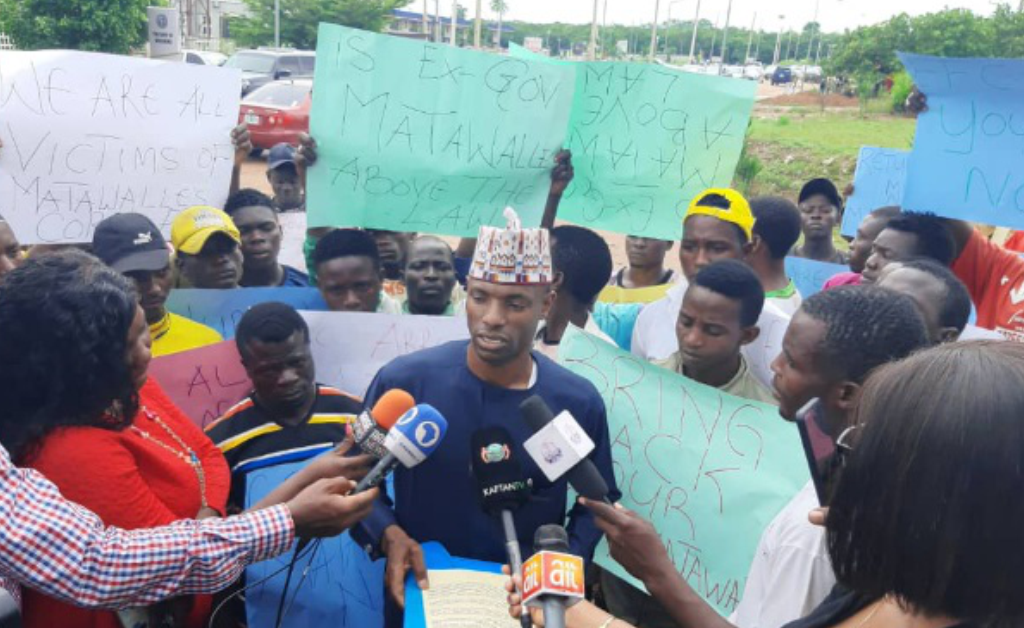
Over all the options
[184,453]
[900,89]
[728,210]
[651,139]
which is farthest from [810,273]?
[900,89]

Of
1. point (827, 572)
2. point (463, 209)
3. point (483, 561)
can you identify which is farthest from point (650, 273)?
point (827, 572)

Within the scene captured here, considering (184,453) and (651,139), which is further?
(651,139)

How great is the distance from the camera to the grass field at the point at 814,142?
22703 millimetres

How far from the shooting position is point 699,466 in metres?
3.37

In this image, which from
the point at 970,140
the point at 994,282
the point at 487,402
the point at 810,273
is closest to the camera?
the point at 487,402

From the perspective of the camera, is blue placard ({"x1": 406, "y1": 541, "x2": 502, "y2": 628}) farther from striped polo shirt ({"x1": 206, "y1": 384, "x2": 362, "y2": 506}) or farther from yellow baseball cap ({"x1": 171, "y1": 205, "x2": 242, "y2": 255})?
yellow baseball cap ({"x1": 171, "y1": 205, "x2": 242, "y2": 255})

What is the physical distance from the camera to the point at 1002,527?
1364mm

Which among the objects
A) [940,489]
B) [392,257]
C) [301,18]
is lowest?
[392,257]

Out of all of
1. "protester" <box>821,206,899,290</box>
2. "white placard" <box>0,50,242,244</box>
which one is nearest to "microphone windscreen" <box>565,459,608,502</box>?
"white placard" <box>0,50,242,244</box>

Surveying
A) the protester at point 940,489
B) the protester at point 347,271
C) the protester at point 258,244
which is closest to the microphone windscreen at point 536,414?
the protester at point 940,489

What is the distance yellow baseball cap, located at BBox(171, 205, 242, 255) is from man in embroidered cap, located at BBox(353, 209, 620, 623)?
6.19 feet

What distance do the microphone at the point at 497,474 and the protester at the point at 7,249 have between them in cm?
261

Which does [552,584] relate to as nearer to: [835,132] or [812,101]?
[835,132]

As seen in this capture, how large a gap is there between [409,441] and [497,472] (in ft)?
1.01
